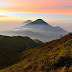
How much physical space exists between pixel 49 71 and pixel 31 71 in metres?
4.69

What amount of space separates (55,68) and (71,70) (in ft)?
11.7

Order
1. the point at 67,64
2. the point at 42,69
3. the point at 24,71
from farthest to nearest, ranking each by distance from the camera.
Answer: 1. the point at 24,71
2. the point at 42,69
3. the point at 67,64

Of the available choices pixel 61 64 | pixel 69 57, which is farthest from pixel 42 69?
pixel 69 57

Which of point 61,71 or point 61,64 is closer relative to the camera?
point 61,71

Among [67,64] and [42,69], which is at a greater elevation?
[67,64]

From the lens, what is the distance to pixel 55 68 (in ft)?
64.4

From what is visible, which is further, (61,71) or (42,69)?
(42,69)

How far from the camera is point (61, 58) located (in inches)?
848

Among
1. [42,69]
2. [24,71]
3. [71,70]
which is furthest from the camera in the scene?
[24,71]

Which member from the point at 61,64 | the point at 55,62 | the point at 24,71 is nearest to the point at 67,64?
the point at 61,64

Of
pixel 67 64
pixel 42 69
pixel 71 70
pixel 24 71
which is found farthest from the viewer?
pixel 24 71

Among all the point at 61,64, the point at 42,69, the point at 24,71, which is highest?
the point at 61,64

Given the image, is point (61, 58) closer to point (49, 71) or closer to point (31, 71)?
point (49, 71)

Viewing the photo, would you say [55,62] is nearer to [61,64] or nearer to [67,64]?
[61,64]
